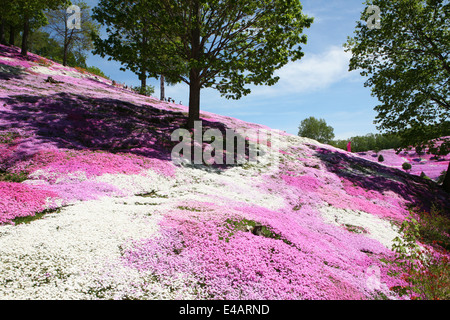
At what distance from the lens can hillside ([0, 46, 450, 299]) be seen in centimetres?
438

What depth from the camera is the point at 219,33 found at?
16.9m

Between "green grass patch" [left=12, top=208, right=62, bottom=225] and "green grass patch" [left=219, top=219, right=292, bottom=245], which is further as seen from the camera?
"green grass patch" [left=219, top=219, right=292, bottom=245]

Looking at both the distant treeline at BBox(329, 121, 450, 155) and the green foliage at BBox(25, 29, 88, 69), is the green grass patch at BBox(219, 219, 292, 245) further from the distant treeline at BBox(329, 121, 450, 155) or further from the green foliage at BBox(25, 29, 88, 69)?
the green foliage at BBox(25, 29, 88, 69)

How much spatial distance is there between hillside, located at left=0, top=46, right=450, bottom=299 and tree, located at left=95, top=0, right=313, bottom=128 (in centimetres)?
602

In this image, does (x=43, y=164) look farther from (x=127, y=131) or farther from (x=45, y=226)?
(x=127, y=131)

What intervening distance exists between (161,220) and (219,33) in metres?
15.4

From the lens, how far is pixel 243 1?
15.0m

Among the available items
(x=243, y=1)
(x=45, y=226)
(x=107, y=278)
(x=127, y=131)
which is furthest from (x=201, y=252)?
(x=243, y=1)

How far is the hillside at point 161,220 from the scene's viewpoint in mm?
4375

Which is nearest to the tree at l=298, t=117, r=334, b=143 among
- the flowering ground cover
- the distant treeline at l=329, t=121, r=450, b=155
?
the distant treeline at l=329, t=121, r=450, b=155

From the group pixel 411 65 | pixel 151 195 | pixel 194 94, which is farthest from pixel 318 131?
pixel 151 195
